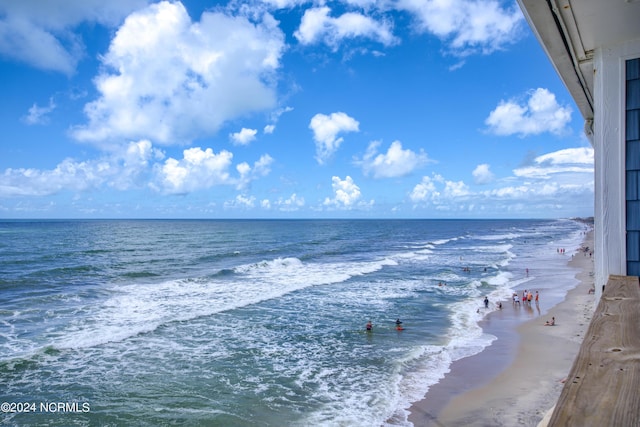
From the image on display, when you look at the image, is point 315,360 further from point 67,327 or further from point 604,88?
point 604,88

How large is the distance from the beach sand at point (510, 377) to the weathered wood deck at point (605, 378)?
401 inches

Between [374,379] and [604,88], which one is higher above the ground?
[604,88]

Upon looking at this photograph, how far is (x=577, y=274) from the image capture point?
4041cm

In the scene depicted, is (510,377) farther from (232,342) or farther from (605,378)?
(605,378)

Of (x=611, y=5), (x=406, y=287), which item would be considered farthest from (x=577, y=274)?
(x=611, y=5)

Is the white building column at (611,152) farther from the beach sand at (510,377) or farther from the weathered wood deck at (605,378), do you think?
the beach sand at (510,377)

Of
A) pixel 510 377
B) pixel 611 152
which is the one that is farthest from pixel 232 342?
pixel 611 152

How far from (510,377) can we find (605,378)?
52.1ft

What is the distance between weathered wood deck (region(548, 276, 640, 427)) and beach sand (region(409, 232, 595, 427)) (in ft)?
33.4

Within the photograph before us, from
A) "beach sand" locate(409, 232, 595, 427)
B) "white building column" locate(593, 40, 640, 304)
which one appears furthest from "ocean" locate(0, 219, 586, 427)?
"white building column" locate(593, 40, 640, 304)

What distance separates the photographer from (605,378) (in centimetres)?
188

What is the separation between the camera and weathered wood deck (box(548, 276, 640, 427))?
161 cm

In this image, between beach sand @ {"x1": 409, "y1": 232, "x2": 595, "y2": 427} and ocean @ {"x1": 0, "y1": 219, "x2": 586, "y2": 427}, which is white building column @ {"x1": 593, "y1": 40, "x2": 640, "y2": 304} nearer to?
beach sand @ {"x1": 409, "y1": 232, "x2": 595, "y2": 427}

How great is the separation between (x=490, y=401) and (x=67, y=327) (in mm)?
19469
